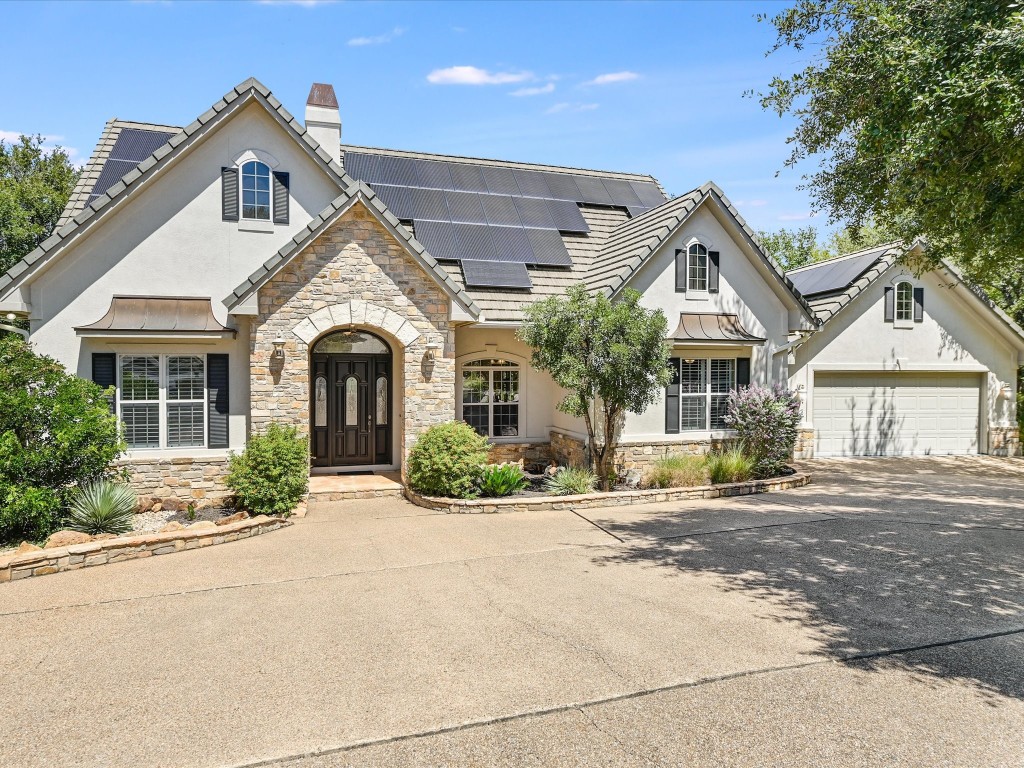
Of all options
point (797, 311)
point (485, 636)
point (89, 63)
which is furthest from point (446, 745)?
point (797, 311)

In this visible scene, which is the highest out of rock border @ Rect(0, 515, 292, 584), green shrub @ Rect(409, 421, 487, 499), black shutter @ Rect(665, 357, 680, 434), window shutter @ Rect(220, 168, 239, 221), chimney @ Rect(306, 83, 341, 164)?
chimney @ Rect(306, 83, 341, 164)

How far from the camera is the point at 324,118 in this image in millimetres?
15953

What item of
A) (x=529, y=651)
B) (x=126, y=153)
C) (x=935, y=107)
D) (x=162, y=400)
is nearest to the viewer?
(x=529, y=651)

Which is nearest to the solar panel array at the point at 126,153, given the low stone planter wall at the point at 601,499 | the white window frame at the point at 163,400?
the white window frame at the point at 163,400

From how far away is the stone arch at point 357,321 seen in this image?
12242 millimetres

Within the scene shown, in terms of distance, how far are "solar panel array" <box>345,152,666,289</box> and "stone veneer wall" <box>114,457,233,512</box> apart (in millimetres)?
6651

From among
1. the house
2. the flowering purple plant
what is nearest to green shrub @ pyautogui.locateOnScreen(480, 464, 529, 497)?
the house

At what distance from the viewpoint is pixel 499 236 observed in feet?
52.5

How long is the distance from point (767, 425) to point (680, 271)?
161 inches

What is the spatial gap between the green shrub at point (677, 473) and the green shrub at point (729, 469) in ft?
0.54

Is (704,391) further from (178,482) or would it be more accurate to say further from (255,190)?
(178,482)

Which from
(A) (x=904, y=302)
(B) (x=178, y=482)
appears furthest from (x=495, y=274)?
(A) (x=904, y=302)

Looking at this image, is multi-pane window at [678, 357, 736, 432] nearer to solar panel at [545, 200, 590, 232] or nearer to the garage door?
the garage door

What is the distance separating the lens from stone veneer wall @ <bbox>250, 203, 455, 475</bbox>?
475 inches
